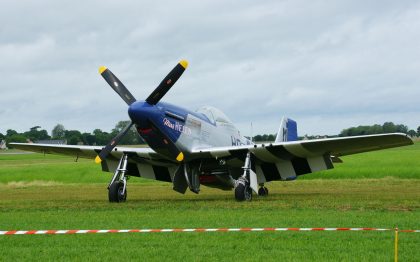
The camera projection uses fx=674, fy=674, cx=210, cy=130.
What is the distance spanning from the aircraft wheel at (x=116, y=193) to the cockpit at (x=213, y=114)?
3452 mm

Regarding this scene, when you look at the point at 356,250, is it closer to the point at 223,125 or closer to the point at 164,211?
the point at 164,211

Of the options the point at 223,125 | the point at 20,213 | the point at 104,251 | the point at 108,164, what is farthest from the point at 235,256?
the point at 108,164

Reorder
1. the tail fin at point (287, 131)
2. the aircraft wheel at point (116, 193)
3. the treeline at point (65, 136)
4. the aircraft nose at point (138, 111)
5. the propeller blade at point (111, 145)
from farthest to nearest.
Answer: the treeline at point (65, 136) → the tail fin at point (287, 131) → the aircraft wheel at point (116, 193) → the propeller blade at point (111, 145) → the aircraft nose at point (138, 111)

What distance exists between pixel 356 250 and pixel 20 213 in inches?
325

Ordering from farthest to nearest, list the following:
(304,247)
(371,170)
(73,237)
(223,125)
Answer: (371,170) → (223,125) → (73,237) → (304,247)

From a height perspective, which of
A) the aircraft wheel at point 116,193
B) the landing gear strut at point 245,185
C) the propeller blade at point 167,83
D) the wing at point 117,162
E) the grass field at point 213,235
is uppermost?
the propeller blade at point 167,83

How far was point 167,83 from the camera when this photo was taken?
55.6ft

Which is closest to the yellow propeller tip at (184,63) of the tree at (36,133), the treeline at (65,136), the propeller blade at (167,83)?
the propeller blade at (167,83)

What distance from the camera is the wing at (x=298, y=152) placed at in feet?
58.4

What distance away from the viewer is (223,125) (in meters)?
20.7

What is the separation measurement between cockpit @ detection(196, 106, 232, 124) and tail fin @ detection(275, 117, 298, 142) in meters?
4.07

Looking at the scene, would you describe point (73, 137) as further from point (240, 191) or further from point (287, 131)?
point (240, 191)

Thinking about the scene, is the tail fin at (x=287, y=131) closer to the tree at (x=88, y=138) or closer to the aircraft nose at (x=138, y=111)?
the aircraft nose at (x=138, y=111)

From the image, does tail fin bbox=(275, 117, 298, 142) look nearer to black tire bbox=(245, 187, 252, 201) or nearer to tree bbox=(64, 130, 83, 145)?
black tire bbox=(245, 187, 252, 201)
